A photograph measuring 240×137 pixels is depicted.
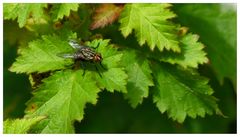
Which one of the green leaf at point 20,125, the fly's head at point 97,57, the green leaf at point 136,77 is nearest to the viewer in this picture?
the green leaf at point 20,125

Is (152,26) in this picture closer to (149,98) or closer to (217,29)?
(217,29)

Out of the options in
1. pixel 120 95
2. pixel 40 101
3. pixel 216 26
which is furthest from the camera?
pixel 120 95

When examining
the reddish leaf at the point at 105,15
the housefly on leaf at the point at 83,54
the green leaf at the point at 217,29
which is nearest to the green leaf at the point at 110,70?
the housefly on leaf at the point at 83,54

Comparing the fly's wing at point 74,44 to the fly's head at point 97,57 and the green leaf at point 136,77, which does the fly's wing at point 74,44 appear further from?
the green leaf at point 136,77

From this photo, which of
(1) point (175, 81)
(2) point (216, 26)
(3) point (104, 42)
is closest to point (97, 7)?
(3) point (104, 42)

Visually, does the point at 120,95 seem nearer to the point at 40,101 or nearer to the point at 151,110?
the point at 151,110

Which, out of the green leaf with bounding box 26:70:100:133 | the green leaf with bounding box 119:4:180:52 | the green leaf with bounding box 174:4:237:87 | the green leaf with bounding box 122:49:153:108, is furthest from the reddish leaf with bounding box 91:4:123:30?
the green leaf with bounding box 174:4:237:87

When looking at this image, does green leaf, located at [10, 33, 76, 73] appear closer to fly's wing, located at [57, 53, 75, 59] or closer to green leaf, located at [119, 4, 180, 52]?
fly's wing, located at [57, 53, 75, 59]
